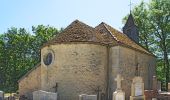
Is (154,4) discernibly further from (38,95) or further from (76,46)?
(38,95)

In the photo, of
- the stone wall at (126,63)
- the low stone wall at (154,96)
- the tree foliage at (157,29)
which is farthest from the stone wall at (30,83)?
the tree foliage at (157,29)

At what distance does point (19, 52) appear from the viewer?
57875 mm

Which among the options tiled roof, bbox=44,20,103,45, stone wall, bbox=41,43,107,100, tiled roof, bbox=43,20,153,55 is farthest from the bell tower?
stone wall, bbox=41,43,107,100

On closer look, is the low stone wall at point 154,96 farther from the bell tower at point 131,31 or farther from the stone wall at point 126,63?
the bell tower at point 131,31

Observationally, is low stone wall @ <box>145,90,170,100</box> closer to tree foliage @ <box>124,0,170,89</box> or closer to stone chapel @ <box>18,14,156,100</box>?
stone chapel @ <box>18,14,156,100</box>

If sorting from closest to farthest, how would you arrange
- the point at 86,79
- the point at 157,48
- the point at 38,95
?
1. the point at 38,95
2. the point at 86,79
3. the point at 157,48

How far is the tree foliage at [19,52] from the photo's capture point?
56719mm

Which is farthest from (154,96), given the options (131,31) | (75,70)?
(131,31)

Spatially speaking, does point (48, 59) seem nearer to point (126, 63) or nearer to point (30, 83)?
point (30, 83)

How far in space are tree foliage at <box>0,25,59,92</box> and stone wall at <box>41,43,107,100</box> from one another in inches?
1031

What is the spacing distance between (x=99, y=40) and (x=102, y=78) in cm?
302

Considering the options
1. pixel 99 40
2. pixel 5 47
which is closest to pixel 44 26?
pixel 5 47

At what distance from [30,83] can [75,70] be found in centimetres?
808

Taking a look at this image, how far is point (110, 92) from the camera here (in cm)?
3161
